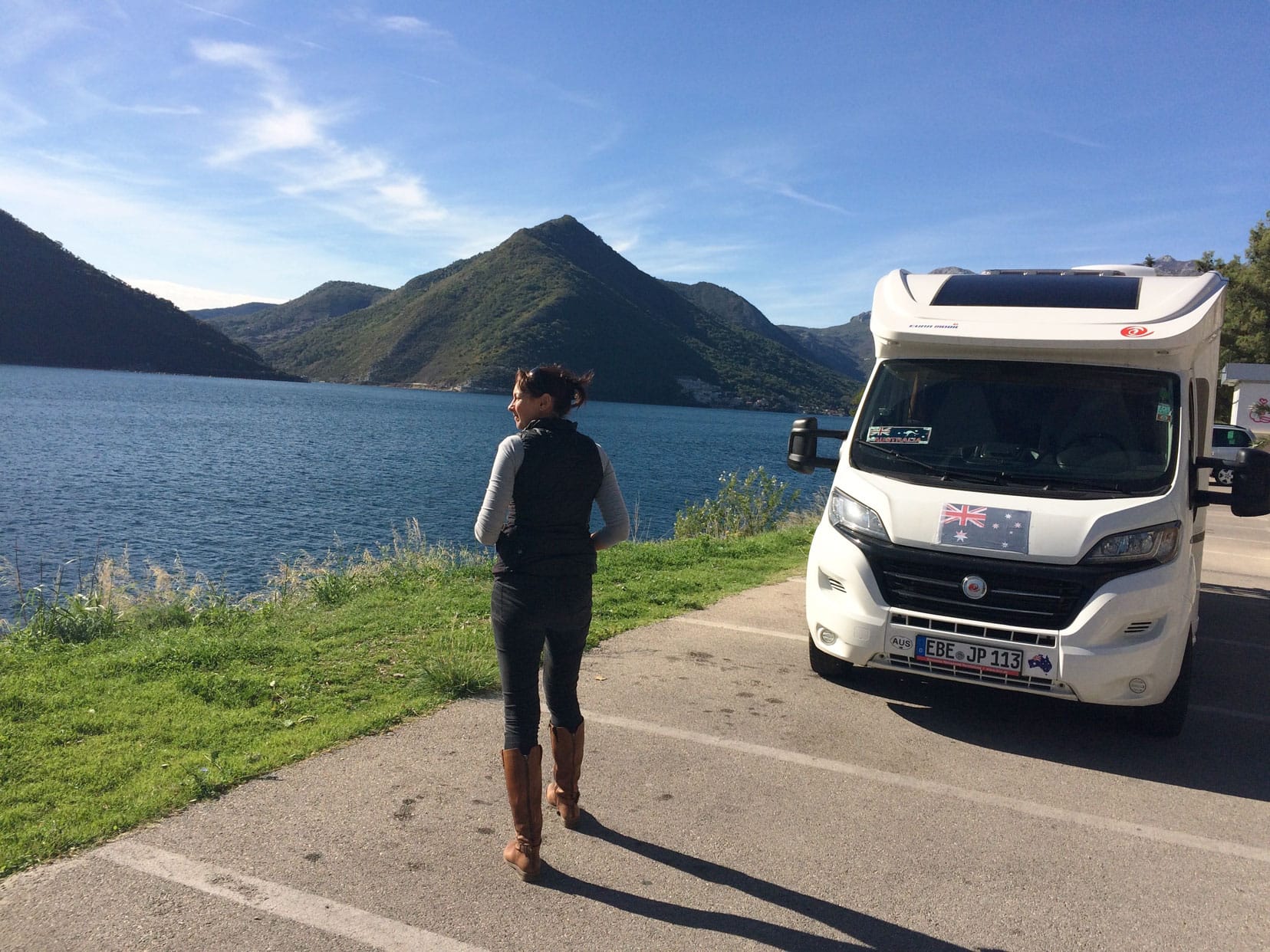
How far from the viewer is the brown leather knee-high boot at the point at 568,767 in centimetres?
385

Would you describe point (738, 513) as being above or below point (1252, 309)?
below

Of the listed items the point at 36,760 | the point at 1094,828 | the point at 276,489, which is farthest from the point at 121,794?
the point at 276,489

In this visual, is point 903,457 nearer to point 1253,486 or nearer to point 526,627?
point 1253,486

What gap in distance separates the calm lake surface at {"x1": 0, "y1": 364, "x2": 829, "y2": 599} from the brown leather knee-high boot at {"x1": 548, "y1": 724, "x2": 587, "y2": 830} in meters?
11.1

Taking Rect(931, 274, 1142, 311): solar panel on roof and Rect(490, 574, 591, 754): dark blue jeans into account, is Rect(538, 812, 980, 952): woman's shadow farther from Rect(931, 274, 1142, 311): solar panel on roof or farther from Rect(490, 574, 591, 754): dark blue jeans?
Rect(931, 274, 1142, 311): solar panel on roof

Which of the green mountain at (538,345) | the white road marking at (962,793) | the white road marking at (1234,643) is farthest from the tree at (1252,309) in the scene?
the green mountain at (538,345)

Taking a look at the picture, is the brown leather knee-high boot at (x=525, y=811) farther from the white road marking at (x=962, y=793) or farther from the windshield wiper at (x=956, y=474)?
the windshield wiper at (x=956, y=474)

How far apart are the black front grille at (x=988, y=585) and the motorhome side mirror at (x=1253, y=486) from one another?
1.06 m

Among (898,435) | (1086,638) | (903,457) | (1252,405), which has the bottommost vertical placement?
(1086,638)

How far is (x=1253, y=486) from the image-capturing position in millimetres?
5312

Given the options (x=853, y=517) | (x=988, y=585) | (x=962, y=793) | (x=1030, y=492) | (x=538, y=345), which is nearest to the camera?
(x=962, y=793)

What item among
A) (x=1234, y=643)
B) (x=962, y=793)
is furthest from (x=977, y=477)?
(x=1234, y=643)

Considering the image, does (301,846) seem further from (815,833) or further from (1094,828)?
(1094,828)

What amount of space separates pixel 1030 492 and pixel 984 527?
0.39 meters
